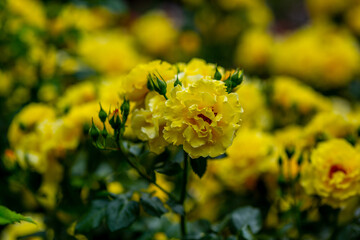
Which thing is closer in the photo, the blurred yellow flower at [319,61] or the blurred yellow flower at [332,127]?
the blurred yellow flower at [332,127]

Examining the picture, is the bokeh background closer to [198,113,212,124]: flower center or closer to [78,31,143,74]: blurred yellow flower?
[78,31,143,74]: blurred yellow flower

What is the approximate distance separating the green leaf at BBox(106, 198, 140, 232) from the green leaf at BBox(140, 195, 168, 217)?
2 centimetres

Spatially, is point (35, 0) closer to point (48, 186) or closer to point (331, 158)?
point (48, 186)

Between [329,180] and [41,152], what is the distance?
0.75 metres

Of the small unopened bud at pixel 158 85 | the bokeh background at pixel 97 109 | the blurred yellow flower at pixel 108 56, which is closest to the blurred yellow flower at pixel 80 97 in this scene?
the bokeh background at pixel 97 109

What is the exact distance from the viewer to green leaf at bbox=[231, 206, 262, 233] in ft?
3.25

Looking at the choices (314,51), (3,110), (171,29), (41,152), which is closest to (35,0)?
(3,110)

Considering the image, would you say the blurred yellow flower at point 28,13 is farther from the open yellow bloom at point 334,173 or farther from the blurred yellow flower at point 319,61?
the blurred yellow flower at point 319,61

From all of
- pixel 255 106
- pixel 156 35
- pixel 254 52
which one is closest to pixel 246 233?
pixel 255 106

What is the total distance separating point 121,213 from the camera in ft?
2.85

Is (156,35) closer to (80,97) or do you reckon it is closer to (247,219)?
(80,97)

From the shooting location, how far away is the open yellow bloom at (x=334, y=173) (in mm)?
948

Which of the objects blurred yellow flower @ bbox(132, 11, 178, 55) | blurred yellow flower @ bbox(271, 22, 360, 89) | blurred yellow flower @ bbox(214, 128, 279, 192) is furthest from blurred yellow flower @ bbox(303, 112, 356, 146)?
blurred yellow flower @ bbox(132, 11, 178, 55)

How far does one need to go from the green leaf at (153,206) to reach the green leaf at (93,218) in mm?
94
